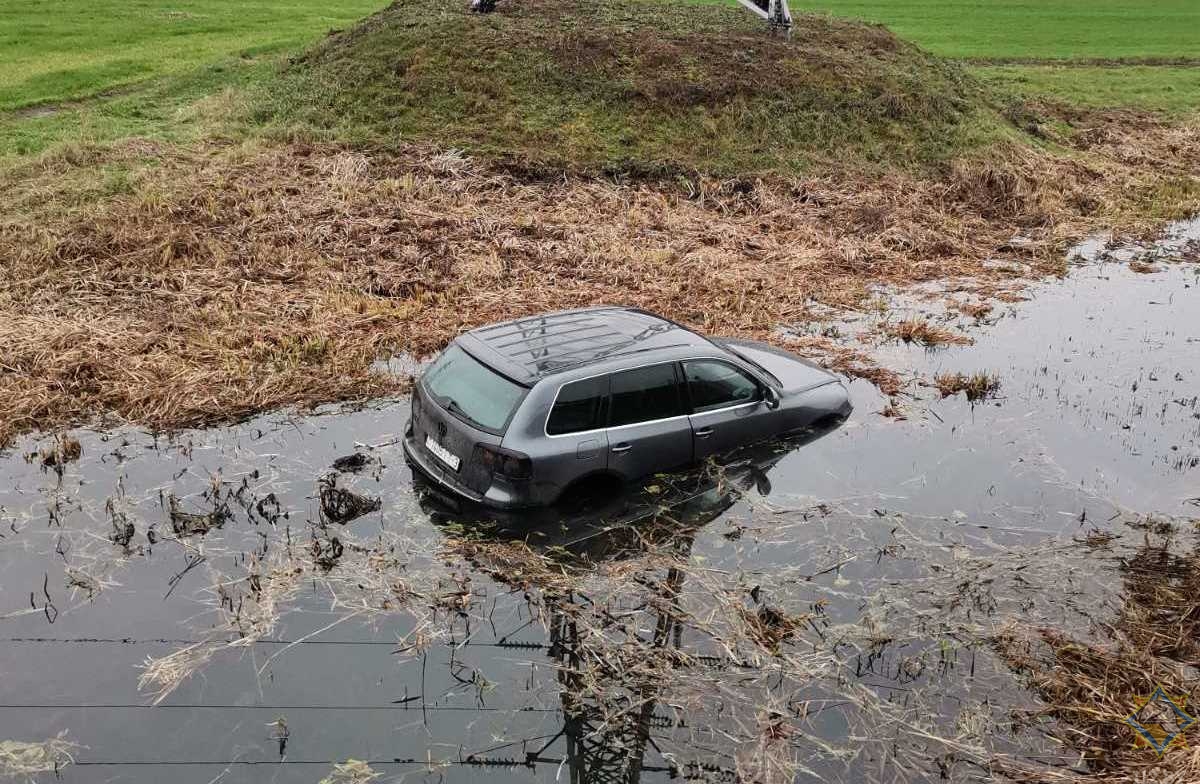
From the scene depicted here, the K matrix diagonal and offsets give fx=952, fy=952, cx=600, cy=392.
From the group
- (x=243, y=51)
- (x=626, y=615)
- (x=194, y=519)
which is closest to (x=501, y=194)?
(x=194, y=519)

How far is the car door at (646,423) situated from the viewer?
9.03 metres

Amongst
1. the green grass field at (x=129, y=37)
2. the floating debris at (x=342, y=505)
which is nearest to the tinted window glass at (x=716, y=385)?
the floating debris at (x=342, y=505)

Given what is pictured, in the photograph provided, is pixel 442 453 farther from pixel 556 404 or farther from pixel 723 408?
pixel 723 408

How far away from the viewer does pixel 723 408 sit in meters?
9.82

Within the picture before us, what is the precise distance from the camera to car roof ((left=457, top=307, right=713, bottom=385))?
895 cm

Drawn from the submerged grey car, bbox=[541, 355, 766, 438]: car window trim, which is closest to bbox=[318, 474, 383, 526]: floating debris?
the submerged grey car

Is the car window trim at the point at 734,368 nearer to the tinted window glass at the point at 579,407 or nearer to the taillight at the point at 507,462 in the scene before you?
the tinted window glass at the point at 579,407

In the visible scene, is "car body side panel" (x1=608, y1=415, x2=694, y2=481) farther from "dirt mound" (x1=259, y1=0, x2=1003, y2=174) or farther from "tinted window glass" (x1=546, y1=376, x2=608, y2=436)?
"dirt mound" (x1=259, y1=0, x2=1003, y2=174)

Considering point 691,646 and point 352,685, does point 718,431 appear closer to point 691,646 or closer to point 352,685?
point 691,646

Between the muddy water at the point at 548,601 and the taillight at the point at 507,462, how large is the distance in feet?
2.22

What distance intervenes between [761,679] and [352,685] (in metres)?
2.97

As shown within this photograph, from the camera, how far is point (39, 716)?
21.2 ft

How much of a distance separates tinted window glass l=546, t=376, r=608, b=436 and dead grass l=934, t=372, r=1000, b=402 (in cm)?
523

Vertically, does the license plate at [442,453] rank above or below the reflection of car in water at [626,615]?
above
